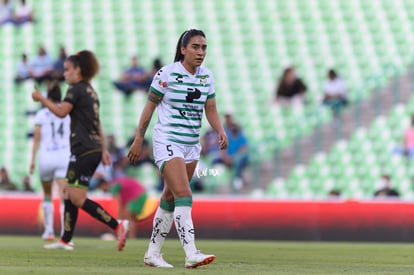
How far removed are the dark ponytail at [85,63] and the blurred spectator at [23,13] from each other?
16458mm

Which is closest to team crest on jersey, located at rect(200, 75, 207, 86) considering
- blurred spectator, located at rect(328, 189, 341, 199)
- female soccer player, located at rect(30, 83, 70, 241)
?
female soccer player, located at rect(30, 83, 70, 241)

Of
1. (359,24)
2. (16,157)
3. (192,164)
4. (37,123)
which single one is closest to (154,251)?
(192,164)

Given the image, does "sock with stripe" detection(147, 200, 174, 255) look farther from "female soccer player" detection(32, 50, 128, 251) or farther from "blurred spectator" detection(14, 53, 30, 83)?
"blurred spectator" detection(14, 53, 30, 83)

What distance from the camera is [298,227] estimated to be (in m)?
19.6

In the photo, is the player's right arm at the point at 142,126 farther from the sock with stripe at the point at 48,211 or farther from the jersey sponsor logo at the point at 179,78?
the sock with stripe at the point at 48,211

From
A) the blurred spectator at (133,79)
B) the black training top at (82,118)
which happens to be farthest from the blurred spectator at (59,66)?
the black training top at (82,118)

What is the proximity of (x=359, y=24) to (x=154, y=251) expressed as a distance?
61.1 ft

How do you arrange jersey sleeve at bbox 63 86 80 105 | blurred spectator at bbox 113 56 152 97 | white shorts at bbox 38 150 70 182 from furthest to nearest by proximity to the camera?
1. blurred spectator at bbox 113 56 152 97
2. white shorts at bbox 38 150 70 182
3. jersey sleeve at bbox 63 86 80 105

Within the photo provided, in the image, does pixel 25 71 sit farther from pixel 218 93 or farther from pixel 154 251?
pixel 154 251

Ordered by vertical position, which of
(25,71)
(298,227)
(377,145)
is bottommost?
(298,227)

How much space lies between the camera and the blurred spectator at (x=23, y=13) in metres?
29.0

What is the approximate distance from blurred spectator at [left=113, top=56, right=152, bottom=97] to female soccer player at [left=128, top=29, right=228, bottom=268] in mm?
15437

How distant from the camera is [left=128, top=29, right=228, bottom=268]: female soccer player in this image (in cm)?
978

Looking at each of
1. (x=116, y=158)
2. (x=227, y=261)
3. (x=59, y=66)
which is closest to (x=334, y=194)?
(x=116, y=158)
